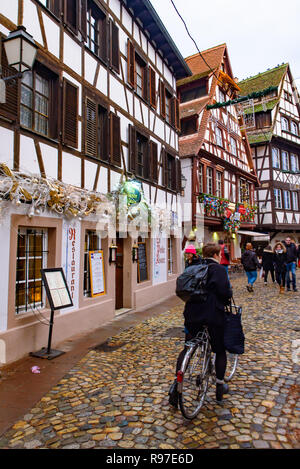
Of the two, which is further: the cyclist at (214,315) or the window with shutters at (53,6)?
the window with shutters at (53,6)

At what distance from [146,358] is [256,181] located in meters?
20.2

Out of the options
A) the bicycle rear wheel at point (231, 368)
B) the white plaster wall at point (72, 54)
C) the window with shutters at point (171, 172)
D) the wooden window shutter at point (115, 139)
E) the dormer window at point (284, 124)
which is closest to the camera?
the bicycle rear wheel at point (231, 368)

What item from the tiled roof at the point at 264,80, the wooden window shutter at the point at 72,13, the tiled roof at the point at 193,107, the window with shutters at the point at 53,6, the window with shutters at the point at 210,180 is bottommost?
the window with shutters at the point at 210,180

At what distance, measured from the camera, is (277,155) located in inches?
985

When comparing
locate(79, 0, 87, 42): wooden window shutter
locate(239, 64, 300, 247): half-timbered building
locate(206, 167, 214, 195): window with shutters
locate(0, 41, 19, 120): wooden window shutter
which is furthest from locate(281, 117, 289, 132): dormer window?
locate(0, 41, 19, 120): wooden window shutter

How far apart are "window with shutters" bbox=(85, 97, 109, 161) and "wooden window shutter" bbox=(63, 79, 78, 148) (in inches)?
18.0

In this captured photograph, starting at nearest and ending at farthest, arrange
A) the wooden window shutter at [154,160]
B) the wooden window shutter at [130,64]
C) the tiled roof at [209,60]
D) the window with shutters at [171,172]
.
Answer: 1. the wooden window shutter at [130,64]
2. the wooden window shutter at [154,160]
3. the window with shutters at [171,172]
4. the tiled roof at [209,60]

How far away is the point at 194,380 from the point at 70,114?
18.6 feet

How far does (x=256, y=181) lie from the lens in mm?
22594

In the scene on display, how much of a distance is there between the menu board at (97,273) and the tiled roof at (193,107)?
444 inches

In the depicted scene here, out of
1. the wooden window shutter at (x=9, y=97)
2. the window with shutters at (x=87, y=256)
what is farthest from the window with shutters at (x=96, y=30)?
the window with shutters at (x=87, y=256)

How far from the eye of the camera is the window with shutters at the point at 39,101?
18.4ft

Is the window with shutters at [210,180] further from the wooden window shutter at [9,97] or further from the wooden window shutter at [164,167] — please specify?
the wooden window shutter at [9,97]

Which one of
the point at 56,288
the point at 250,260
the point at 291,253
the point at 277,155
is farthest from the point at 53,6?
the point at 277,155
